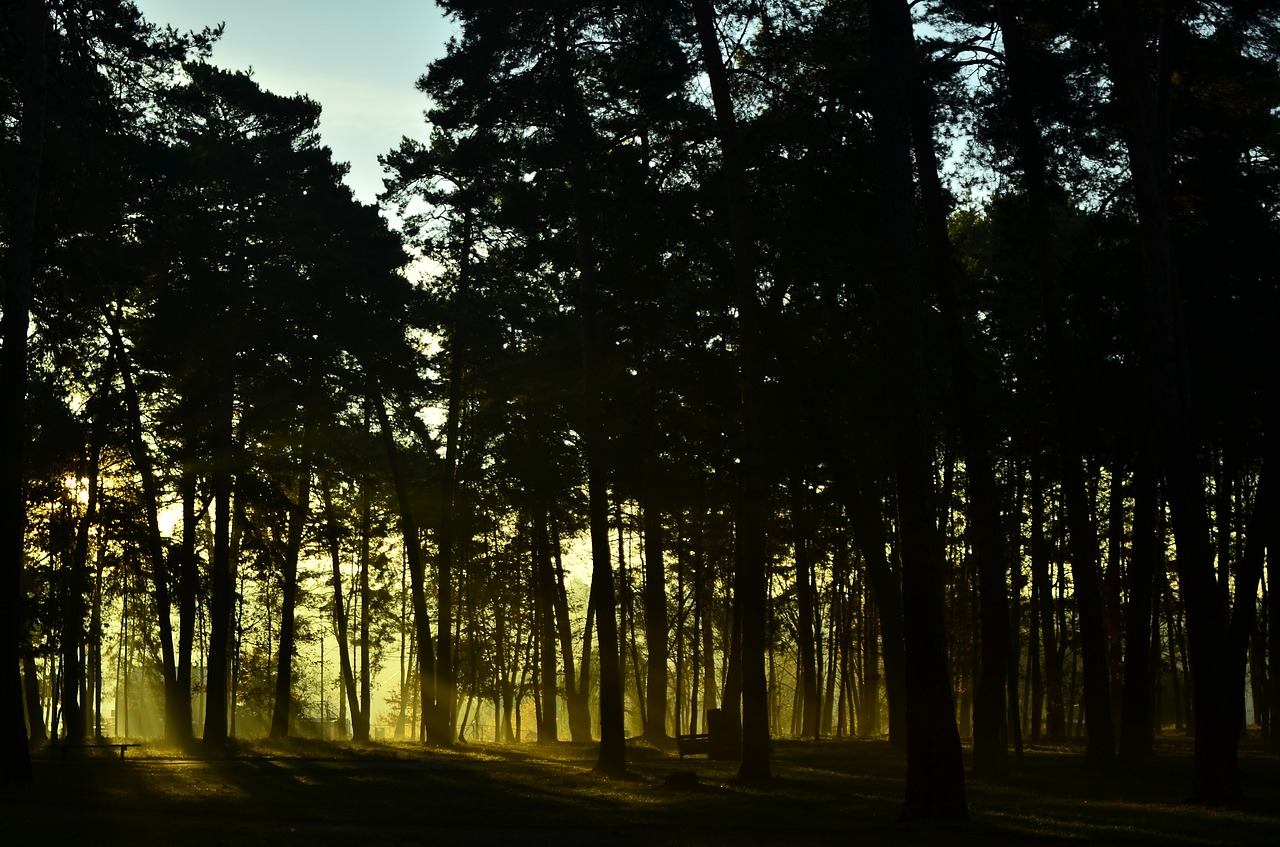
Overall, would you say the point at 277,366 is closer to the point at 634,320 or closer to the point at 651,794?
the point at 634,320

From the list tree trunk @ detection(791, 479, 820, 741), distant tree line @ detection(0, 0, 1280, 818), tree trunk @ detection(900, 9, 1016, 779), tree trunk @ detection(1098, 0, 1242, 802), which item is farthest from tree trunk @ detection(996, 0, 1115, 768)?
tree trunk @ detection(791, 479, 820, 741)

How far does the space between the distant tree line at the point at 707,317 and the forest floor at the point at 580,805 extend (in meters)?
1.25

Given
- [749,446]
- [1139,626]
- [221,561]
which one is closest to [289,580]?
[221,561]

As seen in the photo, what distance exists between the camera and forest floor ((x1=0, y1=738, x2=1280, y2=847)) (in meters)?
13.4

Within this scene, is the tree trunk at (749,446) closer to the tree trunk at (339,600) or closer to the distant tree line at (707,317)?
the distant tree line at (707,317)

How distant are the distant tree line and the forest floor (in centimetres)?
125

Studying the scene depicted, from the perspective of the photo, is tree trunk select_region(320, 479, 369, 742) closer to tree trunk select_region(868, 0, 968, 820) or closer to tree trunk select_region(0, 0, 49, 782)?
tree trunk select_region(0, 0, 49, 782)

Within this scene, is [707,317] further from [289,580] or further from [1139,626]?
[289,580]

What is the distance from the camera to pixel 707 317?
96.2ft

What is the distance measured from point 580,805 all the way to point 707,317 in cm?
1410

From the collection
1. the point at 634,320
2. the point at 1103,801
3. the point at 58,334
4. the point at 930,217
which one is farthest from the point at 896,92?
the point at 58,334

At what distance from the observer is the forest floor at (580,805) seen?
13.4 metres

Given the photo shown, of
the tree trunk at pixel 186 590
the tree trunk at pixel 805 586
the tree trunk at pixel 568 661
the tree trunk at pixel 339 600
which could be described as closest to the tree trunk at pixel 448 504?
the tree trunk at pixel 339 600

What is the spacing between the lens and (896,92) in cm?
1540
